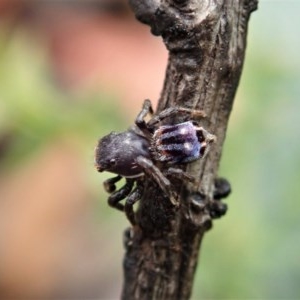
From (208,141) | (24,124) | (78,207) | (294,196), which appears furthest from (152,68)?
(208,141)

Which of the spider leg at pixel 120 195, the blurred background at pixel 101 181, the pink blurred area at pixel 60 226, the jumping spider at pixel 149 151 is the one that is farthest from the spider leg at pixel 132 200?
the pink blurred area at pixel 60 226

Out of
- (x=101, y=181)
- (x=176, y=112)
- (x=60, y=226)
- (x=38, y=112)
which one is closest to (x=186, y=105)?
(x=176, y=112)

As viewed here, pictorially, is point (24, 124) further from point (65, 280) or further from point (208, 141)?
point (208, 141)

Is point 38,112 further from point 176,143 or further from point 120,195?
point 176,143

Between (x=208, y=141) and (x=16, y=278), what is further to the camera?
(x=16, y=278)

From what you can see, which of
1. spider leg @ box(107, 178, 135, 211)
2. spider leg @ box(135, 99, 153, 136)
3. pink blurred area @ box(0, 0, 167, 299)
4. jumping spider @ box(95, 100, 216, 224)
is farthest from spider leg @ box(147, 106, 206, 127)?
pink blurred area @ box(0, 0, 167, 299)

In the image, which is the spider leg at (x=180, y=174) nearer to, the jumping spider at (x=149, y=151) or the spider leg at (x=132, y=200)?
the jumping spider at (x=149, y=151)
